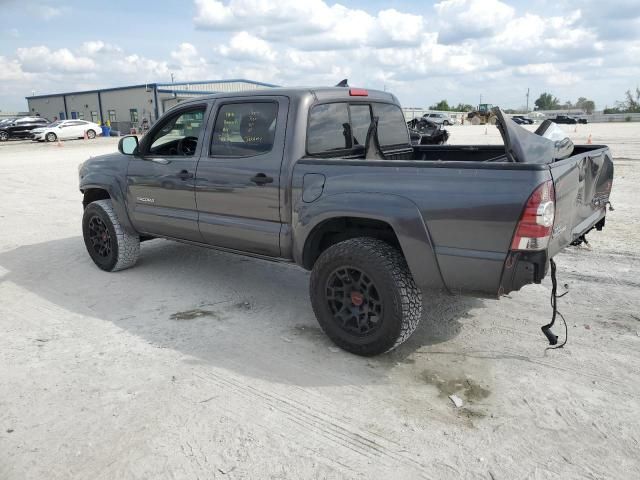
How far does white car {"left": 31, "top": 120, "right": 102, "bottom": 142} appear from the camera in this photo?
A: 32219 mm

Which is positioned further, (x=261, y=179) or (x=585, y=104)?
(x=585, y=104)

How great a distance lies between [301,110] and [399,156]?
1475mm

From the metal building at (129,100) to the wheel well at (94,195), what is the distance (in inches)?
1610

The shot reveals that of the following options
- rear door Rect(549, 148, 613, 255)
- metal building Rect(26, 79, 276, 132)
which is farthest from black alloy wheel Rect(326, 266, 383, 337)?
metal building Rect(26, 79, 276, 132)

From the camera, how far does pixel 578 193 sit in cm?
330

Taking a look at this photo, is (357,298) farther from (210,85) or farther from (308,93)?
(210,85)

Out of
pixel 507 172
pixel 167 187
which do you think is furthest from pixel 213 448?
pixel 167 187

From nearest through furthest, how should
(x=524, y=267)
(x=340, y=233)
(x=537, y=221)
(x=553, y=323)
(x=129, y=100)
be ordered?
(x=537, y=221) → (x=524, y=267) → (x=553, y=323) → (x=340, y=233) → (x=129, y=100)

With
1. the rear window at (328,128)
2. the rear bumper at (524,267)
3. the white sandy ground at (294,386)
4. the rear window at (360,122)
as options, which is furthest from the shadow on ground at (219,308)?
the rear window at (360,122)

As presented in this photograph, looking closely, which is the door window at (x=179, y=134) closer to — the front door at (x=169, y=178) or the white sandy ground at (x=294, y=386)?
the front door at (x=169, y=178)

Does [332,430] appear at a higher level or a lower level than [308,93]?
lower

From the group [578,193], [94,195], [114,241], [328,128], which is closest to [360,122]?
[328,128]

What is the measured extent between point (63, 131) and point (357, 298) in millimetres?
34993

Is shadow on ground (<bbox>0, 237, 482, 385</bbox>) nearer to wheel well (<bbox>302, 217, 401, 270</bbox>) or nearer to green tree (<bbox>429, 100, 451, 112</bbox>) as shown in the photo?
wheel well (<bbox>302, 217, 401, 270</bbox>)
